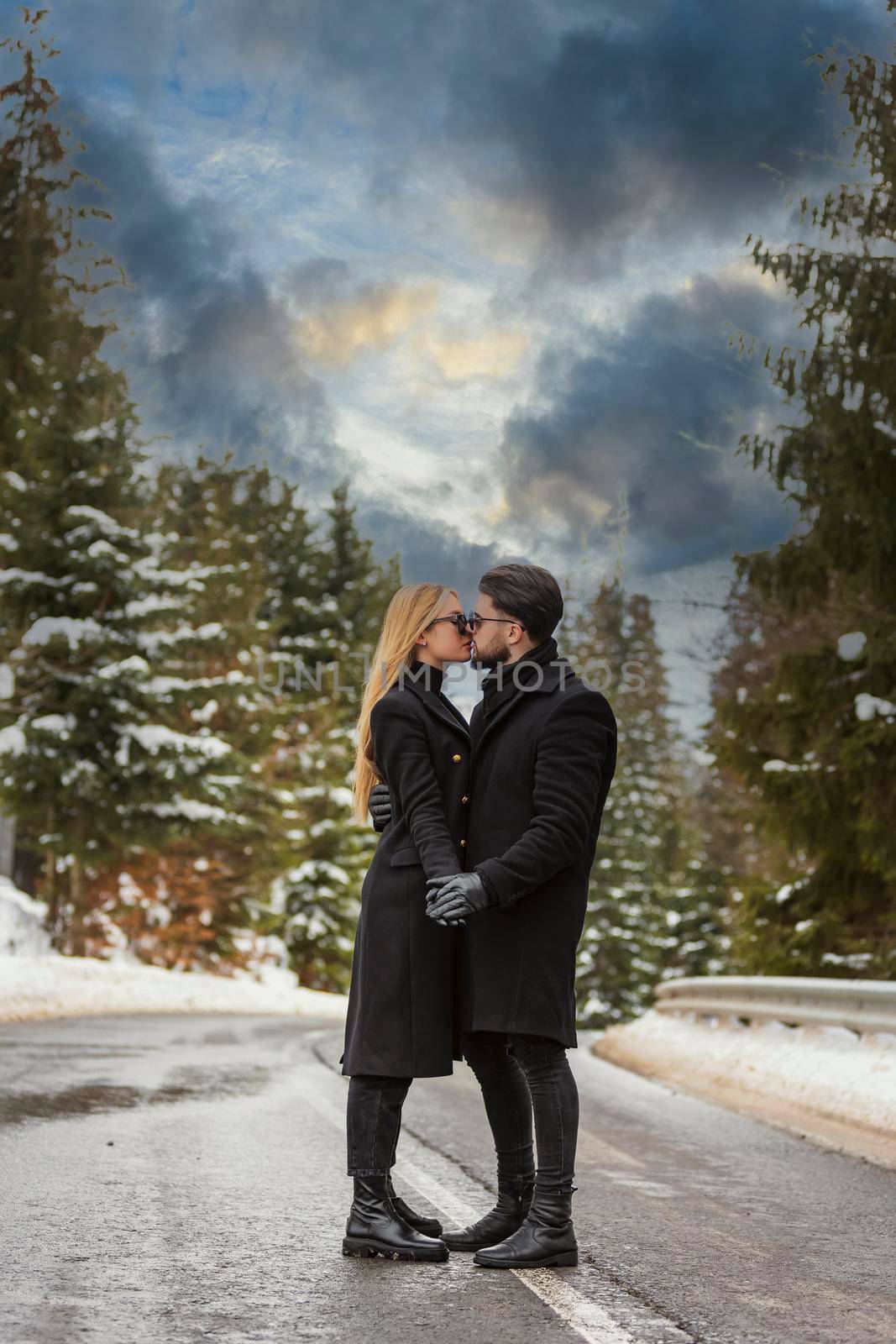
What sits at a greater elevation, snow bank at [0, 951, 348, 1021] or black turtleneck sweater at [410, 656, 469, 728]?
black turtleneck sweater at [410, 656, 469, 728]

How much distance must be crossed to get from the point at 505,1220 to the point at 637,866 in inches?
2049

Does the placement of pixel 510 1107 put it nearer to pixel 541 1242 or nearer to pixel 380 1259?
pixel 541 1242

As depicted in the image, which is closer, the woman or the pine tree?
the woman

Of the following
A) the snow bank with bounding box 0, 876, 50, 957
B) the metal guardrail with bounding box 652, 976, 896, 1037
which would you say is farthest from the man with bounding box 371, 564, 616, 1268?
the snow bank with bounding box 0, 876, 50, 957

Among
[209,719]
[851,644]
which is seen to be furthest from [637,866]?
[851,644]

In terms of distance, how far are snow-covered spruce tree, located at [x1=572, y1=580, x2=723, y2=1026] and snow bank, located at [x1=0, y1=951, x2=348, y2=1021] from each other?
20.5 m

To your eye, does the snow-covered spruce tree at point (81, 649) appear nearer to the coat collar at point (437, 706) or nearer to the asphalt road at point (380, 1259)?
the asphalt road at point (380, 1259)

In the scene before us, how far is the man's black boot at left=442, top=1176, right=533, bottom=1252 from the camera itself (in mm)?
5133

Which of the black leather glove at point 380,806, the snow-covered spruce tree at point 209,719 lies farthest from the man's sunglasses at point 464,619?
the snow-covered spruce tree at point 209,719

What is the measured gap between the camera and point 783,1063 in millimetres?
11203

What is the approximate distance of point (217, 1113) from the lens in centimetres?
864

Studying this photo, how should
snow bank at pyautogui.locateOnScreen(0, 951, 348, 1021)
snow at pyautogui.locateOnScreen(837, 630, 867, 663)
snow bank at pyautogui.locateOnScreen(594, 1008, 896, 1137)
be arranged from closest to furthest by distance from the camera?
snow bank at pyautogui.locateOnScreen(594, 1008, 896, 1137) < snow at pyautogui.locateOnScreen(837, 630, 867, 663) < snow bank at pyautogui.locateOnScreen(0, 951, 348, 1021)

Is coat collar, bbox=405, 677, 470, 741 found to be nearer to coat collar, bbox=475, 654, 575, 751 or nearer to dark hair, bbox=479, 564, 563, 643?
coat collar, bbox=475, 654, 575, 751

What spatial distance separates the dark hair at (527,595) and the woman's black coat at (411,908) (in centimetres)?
38
